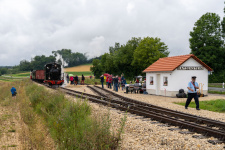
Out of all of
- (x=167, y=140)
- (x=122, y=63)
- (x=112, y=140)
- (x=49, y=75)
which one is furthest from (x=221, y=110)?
(x=122, y=63)

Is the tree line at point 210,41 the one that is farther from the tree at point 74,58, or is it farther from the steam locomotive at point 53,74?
the tree at point 74,58

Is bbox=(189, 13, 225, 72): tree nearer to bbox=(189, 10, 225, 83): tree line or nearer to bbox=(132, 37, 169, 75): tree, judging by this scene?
bbox=(189, 10, 225, 83): tree line

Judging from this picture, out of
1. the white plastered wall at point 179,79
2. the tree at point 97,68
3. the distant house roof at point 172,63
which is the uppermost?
the tree at point 97,68

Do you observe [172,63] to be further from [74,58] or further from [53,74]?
[74,58]

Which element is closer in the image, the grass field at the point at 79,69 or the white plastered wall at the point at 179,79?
the white plastered wall at the point at 179,79

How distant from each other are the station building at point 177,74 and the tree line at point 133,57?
2656 centimetres

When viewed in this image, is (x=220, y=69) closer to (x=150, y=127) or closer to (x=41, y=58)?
(x=150, y=127)

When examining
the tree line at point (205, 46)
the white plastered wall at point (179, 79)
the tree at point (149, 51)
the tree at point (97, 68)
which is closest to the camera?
the white plastered wall at point (179, 79)

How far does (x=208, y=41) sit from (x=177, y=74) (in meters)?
31.5

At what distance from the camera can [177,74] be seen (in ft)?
67.3

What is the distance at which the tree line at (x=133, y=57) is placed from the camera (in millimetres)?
50816

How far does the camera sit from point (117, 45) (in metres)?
117

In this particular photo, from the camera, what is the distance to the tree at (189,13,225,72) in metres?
46.5

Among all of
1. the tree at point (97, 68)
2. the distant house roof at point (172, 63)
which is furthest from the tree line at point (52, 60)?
the distant house roof at point (172, 63)
